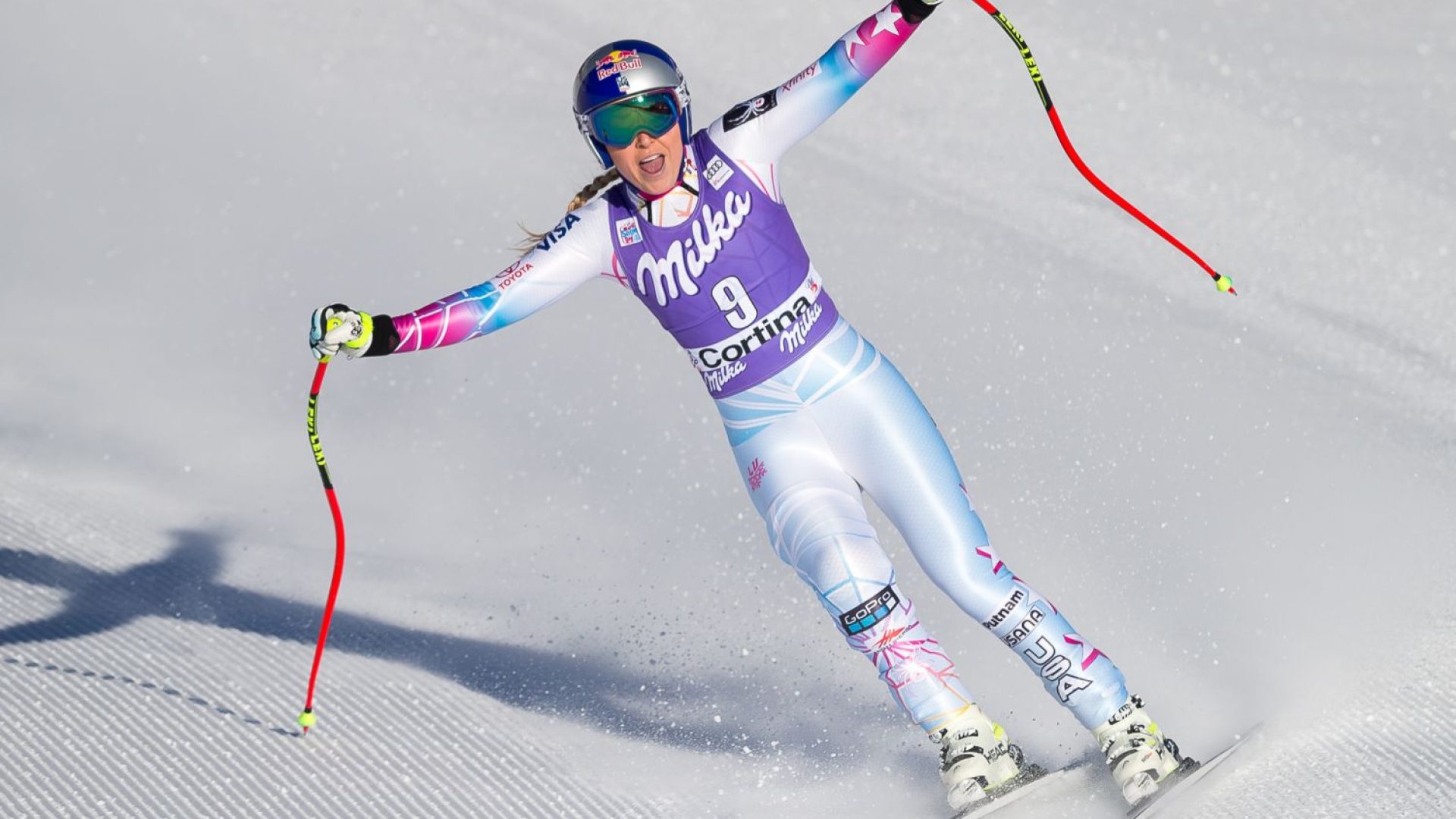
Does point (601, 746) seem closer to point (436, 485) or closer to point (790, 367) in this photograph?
point (790, 367)

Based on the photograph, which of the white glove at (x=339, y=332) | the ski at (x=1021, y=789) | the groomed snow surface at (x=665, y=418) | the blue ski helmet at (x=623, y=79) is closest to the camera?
the white glove at (x=339, y=332)

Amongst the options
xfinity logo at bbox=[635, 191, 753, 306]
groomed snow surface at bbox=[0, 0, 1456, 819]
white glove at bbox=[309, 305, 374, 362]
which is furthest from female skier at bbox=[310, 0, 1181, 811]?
groomed snow surface at bbox=[0, 0, 1456, 819]

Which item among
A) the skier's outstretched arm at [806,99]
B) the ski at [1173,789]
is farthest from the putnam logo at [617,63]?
the ski at [1173,789]

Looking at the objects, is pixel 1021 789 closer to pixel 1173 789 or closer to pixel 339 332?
pixel 1173 789

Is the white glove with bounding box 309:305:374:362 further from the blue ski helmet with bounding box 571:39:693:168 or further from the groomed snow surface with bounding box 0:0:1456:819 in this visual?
the groomed snow surface with bounding box 0:0:1456:819

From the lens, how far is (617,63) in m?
3.87

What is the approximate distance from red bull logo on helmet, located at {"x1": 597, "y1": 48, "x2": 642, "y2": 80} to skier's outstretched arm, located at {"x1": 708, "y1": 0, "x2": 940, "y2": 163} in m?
0.28

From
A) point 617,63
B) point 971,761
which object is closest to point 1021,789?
point 971,761

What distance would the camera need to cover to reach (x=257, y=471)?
265 inches

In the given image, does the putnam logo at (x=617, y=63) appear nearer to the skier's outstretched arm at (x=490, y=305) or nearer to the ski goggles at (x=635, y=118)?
the ski goggles at (x=635, y=118)

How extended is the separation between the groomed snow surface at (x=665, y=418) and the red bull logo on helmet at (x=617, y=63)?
6.07ft

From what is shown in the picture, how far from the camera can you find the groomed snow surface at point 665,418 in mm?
4480

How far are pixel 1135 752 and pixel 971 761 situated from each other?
41 centimetres

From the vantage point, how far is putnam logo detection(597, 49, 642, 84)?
3861mm
